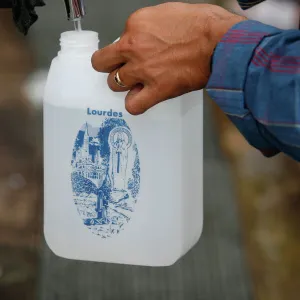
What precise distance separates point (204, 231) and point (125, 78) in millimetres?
380

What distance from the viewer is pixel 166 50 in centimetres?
65

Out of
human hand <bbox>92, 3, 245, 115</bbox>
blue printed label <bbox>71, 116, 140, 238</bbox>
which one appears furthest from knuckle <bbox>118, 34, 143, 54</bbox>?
blue printed label <bbox>71, 116, 140, 238</bbox>

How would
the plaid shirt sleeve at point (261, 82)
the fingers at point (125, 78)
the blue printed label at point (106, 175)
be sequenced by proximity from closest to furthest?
the plaid shirt sleeve at point (261, 82), the fingers at point (125, 78), the blue printed label at point (106, 175)

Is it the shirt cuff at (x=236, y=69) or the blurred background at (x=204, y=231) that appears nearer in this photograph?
the shirt cuff at (x=236, y=69)

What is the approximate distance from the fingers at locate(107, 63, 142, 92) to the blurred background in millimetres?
248

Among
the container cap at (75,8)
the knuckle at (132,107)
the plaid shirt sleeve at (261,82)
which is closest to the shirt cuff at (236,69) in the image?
the plaid shirt sleeve at (261,82)

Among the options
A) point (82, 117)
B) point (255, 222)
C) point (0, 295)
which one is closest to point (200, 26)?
point (82, 117)

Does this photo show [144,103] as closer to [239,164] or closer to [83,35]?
[83,35]

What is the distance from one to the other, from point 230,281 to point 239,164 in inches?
7.6

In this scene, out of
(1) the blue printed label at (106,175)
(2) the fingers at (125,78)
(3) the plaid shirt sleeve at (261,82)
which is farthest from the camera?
(1) the blue printed label at (106,175)

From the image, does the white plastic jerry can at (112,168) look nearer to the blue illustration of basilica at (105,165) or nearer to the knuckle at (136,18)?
the blue illustration of basilica at (105,165)

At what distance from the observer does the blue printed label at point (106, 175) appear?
2.54ft

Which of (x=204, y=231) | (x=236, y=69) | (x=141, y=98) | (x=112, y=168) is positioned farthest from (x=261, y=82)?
(x=204, y=231)

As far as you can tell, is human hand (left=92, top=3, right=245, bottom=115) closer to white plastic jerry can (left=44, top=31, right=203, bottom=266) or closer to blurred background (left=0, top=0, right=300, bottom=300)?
white plastic jerry can (left=44, top=31, right=203, bottom=266)
